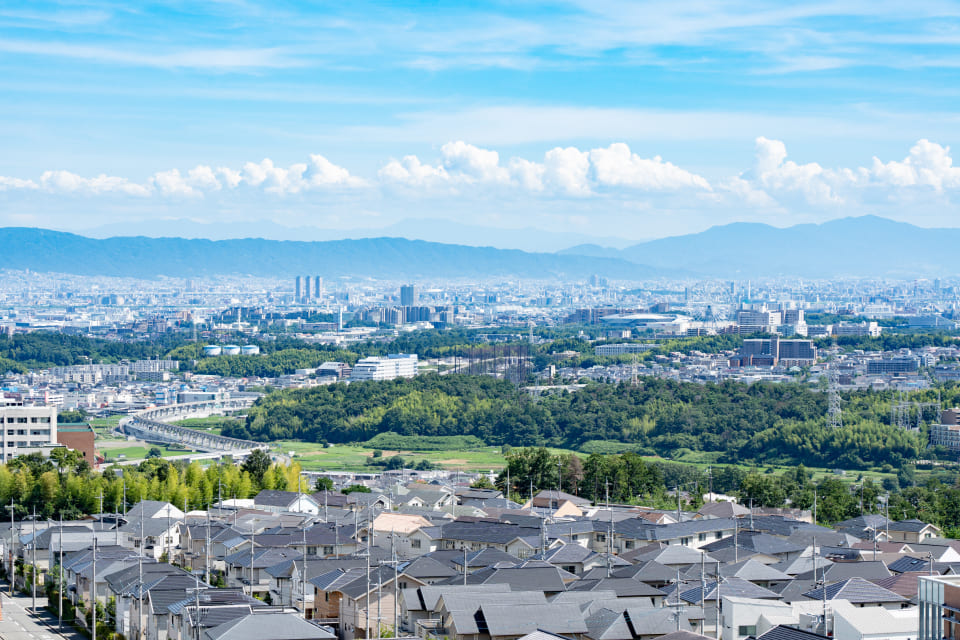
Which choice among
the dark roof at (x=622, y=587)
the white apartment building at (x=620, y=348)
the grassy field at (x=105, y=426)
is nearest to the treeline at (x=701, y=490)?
the dark roof at (x=622, y=587)

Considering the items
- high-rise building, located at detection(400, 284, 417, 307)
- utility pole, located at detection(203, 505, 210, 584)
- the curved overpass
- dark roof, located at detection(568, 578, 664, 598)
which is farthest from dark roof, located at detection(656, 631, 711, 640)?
high-rise building, located at detection(400, 284, 417, 307)

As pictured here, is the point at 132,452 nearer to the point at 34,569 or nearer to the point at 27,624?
the point at 34,569

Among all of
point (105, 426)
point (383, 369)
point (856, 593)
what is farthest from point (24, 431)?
point (383, 369)

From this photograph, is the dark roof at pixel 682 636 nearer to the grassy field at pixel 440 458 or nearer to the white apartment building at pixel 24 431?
the grassy field at pixel 440 458

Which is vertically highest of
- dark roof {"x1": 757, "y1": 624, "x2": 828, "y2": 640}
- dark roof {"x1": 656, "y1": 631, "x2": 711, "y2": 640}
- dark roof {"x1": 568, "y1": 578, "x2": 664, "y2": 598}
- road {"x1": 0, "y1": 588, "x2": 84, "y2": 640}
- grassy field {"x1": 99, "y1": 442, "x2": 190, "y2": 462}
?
dark roof {"x1": 757, "y1": 624, "x2": 828, "y2": 640}

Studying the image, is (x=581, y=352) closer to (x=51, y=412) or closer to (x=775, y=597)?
(x=51, y=412)

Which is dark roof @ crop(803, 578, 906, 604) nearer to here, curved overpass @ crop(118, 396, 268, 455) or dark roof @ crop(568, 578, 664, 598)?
dark roof @ crop(568, 578, 664, 598)
